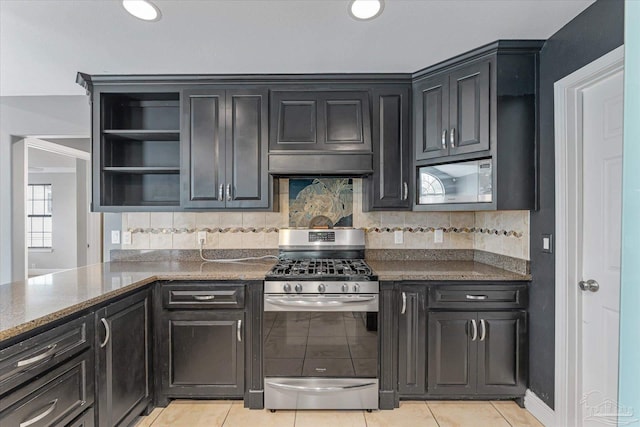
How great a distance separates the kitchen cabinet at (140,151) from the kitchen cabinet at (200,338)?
0.90 m

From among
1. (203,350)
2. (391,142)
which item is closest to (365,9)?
(391,142)

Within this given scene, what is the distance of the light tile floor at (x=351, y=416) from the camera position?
2008mm

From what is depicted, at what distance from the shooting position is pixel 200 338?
84.4 inches

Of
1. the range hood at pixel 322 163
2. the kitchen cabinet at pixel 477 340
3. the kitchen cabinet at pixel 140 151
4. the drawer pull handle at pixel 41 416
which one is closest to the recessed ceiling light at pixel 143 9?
the kitchen cabinet at pixel 140 151

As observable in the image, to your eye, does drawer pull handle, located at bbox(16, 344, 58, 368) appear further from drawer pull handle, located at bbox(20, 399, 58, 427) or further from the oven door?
the oven door

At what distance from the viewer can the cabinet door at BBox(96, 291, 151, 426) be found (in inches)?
64.8

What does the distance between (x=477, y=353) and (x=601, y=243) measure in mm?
959

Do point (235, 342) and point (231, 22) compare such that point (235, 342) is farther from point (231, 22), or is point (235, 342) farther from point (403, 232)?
point (231, 22)

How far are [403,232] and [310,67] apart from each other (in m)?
1.48

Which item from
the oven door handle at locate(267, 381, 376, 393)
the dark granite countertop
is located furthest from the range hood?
the oven door handle at locate(267, 381, 376, 393)

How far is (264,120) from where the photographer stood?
2.46m

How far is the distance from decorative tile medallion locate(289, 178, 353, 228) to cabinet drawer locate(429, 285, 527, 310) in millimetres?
962

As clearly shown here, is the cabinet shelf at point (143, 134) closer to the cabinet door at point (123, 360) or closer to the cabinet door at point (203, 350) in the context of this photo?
the cabinet door at point (123, 360)

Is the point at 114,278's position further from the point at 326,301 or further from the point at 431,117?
the point at 431,117
